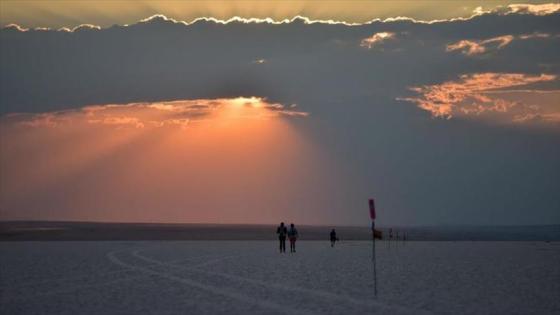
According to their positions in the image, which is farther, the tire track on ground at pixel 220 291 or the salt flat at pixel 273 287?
the salt flat at pixel 273 287

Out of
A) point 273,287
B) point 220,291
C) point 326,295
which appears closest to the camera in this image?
point 326,295

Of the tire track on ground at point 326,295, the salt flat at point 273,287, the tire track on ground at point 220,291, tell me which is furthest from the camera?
the salt flat at point 273,287

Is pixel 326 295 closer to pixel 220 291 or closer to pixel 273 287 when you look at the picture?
pixel 273 287

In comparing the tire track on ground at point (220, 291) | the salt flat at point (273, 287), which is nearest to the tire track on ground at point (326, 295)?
the salt flat at point (273, 287)

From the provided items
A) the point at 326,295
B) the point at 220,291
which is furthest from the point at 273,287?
the point at 326,295

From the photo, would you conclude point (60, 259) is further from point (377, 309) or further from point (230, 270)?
point (377, 309)

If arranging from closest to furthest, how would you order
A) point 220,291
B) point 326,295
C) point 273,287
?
point 326,295 < point 220,291 < point 273,287

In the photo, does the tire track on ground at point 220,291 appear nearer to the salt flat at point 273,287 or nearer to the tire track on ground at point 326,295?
the salt flat at point 273,287

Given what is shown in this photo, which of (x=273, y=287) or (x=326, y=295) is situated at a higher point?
(x=273, y=287)

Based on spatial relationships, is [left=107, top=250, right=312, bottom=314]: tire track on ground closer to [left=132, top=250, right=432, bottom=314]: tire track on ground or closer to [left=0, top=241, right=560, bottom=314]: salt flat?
[left=0, top=241, right=560, bottom=314]: salt flat

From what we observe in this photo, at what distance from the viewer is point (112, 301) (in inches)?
747

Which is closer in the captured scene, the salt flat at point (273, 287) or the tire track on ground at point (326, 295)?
the tire track on ground at point (326, 295)

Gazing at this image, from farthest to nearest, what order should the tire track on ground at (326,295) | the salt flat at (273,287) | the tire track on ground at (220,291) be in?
the salt flat at (273,287)
the tire track on ground at (220,291)
the tire track on ground at (326,295)

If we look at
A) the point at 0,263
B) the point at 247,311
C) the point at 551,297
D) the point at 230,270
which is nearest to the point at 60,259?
the point at 0,263
